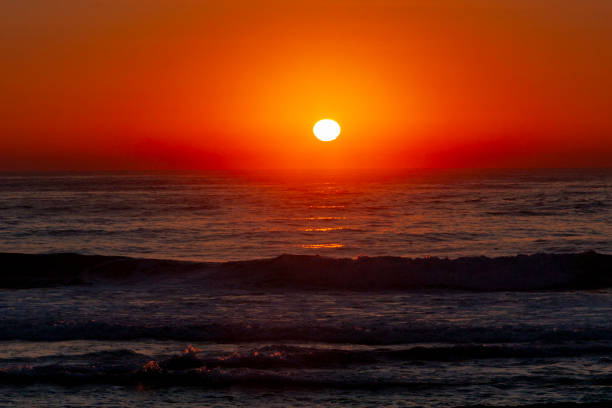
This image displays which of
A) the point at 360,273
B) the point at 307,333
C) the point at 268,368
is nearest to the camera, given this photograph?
the point at 268,368

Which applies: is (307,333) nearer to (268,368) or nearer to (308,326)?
(308,326)

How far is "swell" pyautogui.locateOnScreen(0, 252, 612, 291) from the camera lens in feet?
59.4

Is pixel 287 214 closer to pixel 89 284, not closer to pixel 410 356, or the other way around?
pixel 89 284

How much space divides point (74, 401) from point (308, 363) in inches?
132

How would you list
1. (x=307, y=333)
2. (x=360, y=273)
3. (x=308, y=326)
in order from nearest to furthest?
(x=307, y=333) < (x=308, y=326) < (x=360, y=273)

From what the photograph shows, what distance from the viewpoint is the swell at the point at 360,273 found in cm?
1809

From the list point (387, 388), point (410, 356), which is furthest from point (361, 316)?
point (387, 388)

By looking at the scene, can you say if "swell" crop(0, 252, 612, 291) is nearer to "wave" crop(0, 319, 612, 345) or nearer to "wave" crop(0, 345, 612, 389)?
"wave" crop(0, 319, 612, 345)

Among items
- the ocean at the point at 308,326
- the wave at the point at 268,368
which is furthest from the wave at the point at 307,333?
the wave at the point at 268,368

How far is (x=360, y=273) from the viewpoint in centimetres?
1912

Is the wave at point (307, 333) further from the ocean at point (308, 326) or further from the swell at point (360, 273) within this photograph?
the swell at point (360, 273)

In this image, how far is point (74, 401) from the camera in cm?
817

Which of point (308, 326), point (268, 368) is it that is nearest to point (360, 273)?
point (308, 326)

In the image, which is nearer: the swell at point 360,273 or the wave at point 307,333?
the wave at point 307,333
